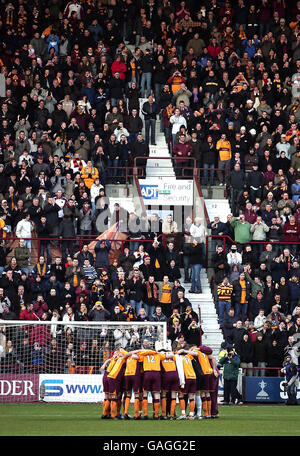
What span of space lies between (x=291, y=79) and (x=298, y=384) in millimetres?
13923

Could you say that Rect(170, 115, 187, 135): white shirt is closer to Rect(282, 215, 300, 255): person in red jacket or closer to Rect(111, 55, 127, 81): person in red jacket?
Rect(111, 55, 127, 81): person in red jacket

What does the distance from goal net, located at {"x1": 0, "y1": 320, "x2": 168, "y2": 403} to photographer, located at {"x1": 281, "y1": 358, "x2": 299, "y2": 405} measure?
3364 millimetres

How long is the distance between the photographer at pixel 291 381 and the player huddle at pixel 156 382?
20.4 feet

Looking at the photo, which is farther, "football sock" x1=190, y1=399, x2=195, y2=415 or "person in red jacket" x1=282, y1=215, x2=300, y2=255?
"person in red jacket" x1=282, y1=215, x2=300, y2=255

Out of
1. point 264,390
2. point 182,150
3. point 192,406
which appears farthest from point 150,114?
point 192,406

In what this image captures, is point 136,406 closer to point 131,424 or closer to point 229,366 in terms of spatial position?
point 131,424

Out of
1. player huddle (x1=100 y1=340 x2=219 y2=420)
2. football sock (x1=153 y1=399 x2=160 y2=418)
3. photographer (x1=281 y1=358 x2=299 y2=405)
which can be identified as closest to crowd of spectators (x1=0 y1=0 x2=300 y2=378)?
photographer (x1=281 y1=358 x2=299 y2=405)

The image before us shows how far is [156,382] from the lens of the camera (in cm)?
2142

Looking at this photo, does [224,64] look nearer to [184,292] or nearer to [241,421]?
[184,292]

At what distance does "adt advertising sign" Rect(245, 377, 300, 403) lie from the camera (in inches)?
1139

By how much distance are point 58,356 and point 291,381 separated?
20.1 ft

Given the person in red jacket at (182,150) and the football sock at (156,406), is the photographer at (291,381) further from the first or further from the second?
the person in red jacket at (182,150)

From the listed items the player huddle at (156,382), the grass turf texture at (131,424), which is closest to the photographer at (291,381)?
the grass turf texture at (131,424)
